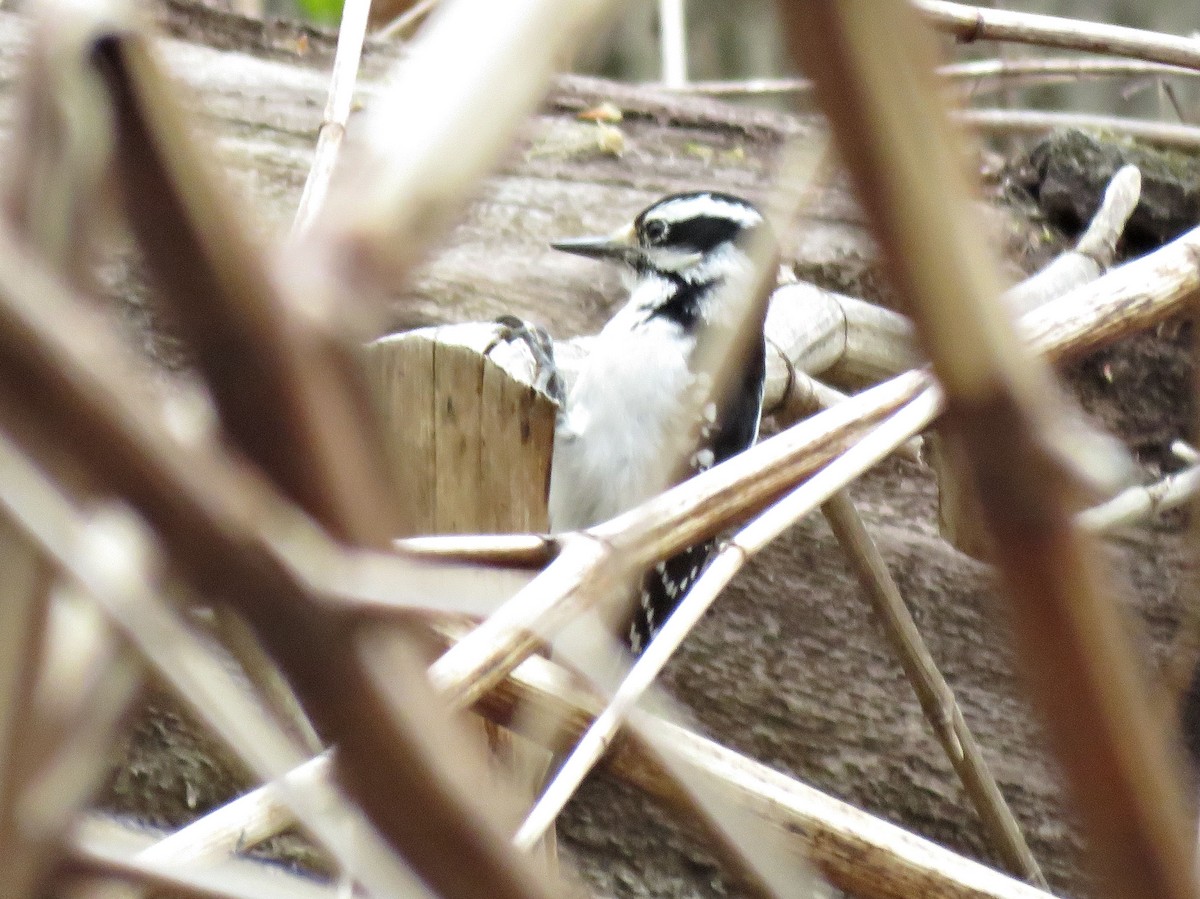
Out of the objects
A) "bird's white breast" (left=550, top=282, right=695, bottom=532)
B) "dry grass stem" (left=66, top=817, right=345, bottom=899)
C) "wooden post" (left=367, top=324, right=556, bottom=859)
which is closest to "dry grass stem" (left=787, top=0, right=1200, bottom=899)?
"dry grass stem" (left=66, top=817, right=345, bottom=899)

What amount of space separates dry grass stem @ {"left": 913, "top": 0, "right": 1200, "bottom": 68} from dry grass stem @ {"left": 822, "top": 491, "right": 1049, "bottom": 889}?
0.75 meters

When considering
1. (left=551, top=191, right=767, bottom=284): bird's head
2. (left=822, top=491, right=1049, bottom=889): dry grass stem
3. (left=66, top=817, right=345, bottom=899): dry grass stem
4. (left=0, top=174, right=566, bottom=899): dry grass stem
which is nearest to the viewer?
(left=0, top=174, right=566, bottom=899): dry grass stem

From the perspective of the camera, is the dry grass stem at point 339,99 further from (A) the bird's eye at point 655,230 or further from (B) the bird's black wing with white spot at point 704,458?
(A) the bird's eye at point 655,230

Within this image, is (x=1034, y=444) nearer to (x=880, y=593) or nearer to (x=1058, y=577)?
(x=1058, y=577)

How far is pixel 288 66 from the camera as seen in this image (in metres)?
3.44

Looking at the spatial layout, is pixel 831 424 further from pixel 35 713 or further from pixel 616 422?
pixel 616 422

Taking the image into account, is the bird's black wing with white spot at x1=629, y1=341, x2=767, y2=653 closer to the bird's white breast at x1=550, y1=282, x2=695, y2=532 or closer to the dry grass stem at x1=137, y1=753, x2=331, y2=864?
the bird's white breast at x1=550, y1=282, x2=695, y2=532

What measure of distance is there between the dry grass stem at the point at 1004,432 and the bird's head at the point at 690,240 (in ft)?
7.74

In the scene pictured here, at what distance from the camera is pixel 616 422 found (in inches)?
98.4

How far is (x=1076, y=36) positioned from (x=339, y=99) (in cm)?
91

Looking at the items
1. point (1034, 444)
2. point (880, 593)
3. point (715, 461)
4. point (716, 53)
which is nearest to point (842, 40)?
point (1034, 444)

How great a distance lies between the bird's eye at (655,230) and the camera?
2697mm

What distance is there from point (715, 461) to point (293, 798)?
6.96 ft

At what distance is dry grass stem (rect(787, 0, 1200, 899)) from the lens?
0.29 m
